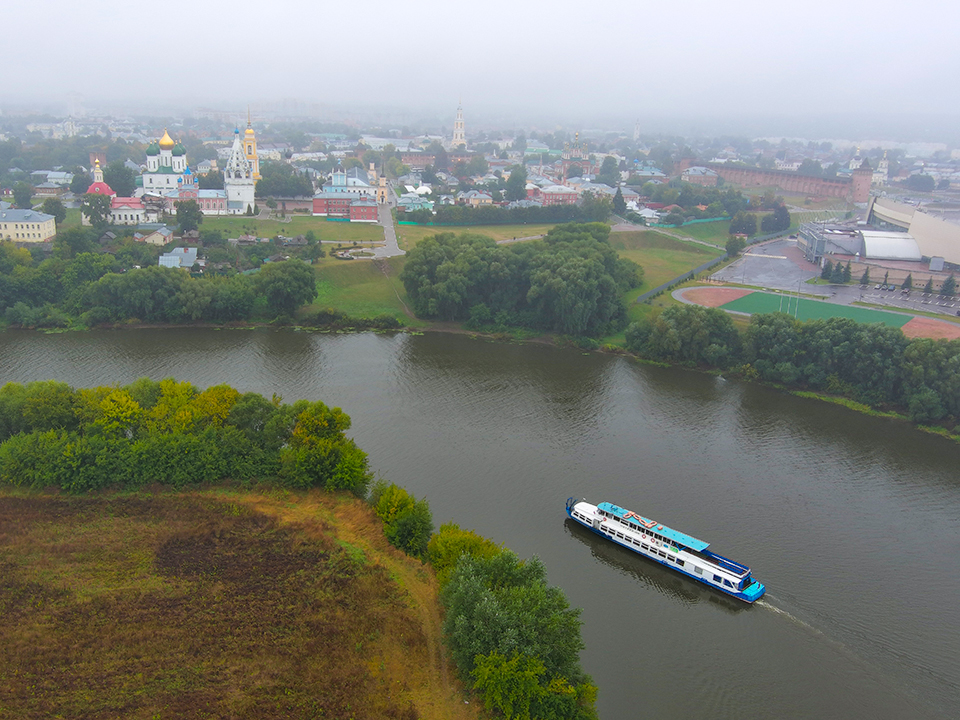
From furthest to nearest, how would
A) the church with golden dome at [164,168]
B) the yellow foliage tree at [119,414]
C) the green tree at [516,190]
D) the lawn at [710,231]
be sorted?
the green tree at [516,190], the lawn at [710,231], the church with golden dome at [164,168], the yellow foliage tree at [119,414]

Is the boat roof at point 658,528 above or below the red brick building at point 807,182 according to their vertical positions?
below

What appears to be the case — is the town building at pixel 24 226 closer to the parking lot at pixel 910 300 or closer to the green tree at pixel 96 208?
the green tree at pixel 96 208

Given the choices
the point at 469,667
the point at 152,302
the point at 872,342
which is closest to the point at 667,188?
the point at 872,342

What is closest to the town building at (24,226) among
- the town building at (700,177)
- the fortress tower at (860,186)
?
the town building at (700,177)

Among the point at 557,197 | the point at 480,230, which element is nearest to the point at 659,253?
the point at 480,230

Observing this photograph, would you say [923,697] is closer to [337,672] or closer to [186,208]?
[337,672]
